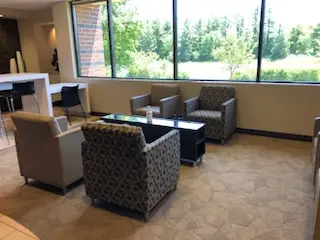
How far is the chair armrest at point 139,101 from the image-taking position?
4801mm

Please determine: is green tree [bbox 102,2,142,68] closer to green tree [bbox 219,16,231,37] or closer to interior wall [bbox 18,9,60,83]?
green tree [bbox 219,16,231,37]

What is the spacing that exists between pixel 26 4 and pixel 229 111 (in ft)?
16.9

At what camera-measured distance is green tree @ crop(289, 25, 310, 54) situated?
412 centimetres

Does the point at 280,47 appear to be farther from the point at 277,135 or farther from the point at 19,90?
the point at 19,90

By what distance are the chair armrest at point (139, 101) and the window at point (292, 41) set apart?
210 centimetres

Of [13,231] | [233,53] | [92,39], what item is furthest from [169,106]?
[13,231]

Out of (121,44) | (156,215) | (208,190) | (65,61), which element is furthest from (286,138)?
(65,61)

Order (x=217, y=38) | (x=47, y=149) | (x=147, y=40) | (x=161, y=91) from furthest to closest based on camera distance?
1. (x=147, y=40)
2. (x=161, y=91)
3. (x=217, y=38)
4. (x=47, y=149)

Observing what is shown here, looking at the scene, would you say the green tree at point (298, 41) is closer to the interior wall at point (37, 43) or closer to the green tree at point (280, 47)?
the green tree at point (280, 47)

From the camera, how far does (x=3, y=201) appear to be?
284 centimetres

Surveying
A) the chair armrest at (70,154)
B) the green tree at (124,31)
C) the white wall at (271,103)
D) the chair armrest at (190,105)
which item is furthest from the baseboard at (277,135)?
the chair armrest at (70,154)

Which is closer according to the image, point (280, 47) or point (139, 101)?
point (280, 47)

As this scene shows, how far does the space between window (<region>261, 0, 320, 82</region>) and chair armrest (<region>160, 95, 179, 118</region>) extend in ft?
5.12

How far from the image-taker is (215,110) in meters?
4.61
